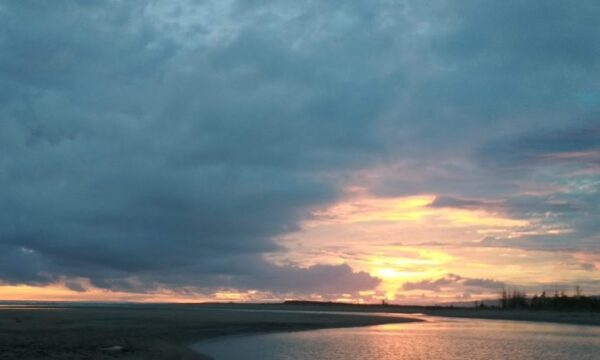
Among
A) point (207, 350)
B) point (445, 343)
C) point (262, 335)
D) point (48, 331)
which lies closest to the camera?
point (207, 350)

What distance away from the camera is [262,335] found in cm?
5372

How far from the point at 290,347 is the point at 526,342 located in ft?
61.3

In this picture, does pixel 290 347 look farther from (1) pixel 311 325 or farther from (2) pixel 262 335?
(1) pixel 311 325

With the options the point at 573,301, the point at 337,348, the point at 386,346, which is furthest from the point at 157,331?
the point at 573,301

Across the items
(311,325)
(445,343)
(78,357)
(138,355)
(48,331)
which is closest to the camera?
(78,357)

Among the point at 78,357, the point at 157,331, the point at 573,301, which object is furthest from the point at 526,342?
the point at 573,301

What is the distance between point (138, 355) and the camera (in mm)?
30594

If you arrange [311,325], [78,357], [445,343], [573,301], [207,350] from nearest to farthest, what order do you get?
1. [78,357]
2. [207,350]
3. [445,343]
4. [311,325]
5. [573,301]

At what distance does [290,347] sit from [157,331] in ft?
37.7

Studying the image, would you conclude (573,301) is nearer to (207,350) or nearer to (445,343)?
(445,343)

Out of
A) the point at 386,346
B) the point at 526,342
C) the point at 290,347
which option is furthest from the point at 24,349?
the point at 526,342

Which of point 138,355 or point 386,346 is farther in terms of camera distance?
point 386,346

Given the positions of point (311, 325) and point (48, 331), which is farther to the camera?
point (311, 325)

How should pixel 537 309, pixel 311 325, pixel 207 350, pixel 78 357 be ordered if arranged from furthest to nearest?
pixel 537 309 < pixel 311 325 < pixel 207 350 < pixel 78 357
